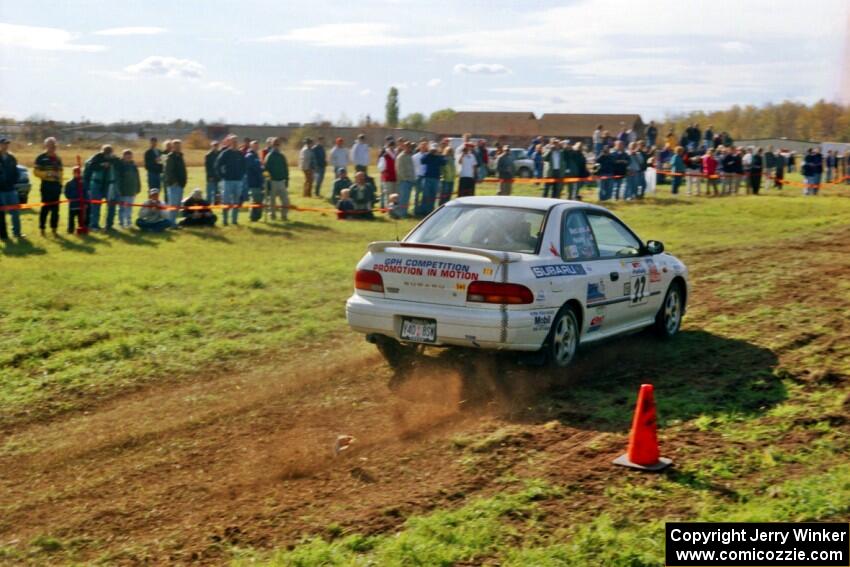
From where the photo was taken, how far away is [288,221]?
23.0 meters

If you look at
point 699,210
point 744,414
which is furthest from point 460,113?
point 744,414

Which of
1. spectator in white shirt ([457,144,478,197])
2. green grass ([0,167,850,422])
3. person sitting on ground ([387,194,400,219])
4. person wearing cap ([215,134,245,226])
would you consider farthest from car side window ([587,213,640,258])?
spectator in white shirt ([457,144,478,197])

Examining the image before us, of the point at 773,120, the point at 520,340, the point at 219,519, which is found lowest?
the point at 219,519

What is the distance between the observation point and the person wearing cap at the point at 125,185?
66.9 feet

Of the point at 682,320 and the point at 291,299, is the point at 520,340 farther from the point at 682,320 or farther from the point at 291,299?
the point at 291,299

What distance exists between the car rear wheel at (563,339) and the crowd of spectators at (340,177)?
39.3 feet

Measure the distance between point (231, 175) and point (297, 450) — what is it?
15.6 meters

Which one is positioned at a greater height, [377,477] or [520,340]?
[520,340]

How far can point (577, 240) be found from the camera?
385 inches

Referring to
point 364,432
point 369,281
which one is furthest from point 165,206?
point 364,432

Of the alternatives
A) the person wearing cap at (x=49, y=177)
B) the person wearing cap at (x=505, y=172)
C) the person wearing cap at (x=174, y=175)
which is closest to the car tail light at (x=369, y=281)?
the person wearing cap at (x=49, y=177)

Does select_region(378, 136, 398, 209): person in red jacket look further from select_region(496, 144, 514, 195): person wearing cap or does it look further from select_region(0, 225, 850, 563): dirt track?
select_region(0, 225, 850, 563): dirt track

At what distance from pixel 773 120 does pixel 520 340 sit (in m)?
57.8

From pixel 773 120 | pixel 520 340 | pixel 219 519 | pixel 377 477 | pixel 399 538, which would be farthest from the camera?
pixel 773 120
